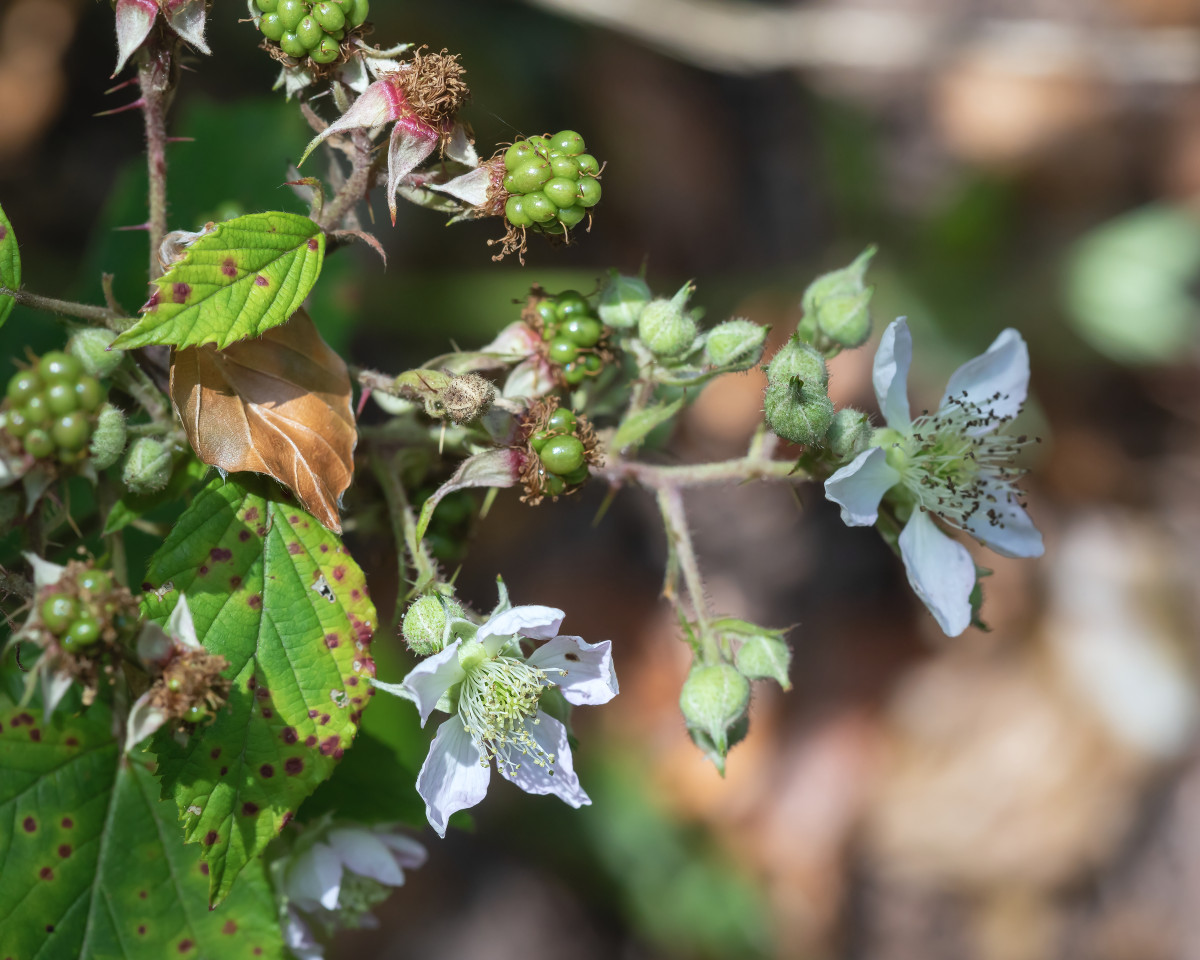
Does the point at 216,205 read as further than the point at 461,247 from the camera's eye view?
No

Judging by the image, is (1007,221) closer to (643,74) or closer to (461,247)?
(643,74)

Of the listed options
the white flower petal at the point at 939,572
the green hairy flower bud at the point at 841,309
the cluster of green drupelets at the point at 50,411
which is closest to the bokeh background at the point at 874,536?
the green hairy flower bud at the point at 841,309

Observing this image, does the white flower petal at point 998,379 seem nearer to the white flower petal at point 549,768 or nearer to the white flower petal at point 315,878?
the white flower petal at point 549,768

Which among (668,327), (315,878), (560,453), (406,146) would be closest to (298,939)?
(315,878)

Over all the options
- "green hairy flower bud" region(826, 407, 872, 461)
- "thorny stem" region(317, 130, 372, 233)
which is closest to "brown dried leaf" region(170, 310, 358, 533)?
"thorny stem" region(317, 130, 372, 233)

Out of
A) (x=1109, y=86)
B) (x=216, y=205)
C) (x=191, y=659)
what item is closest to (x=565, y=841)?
(x=216, y=205)

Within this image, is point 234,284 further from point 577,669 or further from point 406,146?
point 577,669

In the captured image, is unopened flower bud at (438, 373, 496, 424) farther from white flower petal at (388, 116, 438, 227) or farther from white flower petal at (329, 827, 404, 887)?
white flower petal at (329, 827, 404, 887)
